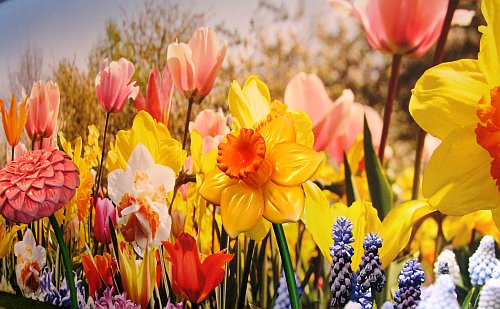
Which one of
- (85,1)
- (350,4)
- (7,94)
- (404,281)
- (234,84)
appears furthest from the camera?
(7,94)

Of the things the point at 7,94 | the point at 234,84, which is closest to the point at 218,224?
the point at 234,84

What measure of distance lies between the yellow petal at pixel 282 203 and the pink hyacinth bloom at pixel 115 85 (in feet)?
2.94

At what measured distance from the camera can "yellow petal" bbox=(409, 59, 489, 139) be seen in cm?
142

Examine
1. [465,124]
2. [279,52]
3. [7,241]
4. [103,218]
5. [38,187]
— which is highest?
[279,52]

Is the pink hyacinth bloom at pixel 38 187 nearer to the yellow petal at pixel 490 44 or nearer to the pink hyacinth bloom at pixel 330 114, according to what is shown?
the pink hyacinth bloom at pixel 330 114

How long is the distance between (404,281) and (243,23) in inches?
38.4

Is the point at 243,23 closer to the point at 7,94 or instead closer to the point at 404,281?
the point at 404,281

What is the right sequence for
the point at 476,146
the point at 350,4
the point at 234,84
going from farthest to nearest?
the point at 234,84 < the point at 350,4 < the point at 476,146

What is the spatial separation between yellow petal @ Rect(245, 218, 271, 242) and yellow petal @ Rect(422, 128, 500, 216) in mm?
539

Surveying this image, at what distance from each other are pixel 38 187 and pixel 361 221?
1.47 m

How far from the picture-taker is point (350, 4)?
169cm

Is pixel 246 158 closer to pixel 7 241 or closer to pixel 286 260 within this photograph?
pixel 286 260

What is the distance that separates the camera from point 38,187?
2.58m

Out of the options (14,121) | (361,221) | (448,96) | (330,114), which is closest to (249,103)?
(330,114)
